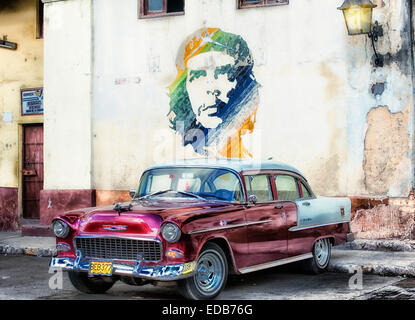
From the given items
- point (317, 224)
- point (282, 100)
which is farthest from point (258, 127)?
point (317, 224)

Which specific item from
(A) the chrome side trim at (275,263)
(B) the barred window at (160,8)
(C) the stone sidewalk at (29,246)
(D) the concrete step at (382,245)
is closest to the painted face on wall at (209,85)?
(B) the barred window at (160,8)

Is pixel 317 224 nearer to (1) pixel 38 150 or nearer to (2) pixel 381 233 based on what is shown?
(2) pixel 381 233

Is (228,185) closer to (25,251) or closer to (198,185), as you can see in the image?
(198,185)

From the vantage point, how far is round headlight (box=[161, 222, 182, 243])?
632 centimetres

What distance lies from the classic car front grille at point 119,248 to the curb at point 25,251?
4198 mm

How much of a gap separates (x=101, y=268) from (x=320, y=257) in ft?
11.0

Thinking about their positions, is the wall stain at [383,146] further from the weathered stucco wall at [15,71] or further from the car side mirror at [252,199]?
the weathered stucco wall at [15,71]

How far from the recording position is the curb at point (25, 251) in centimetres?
1089

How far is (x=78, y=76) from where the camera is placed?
43.1 feet

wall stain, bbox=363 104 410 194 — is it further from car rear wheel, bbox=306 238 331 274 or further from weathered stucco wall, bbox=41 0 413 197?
car rear wheel, bbox=306 238 331 274

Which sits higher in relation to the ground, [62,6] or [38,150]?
[62,6]

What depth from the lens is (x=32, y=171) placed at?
15008 mm

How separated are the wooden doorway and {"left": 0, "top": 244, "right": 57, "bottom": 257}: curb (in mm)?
3691
